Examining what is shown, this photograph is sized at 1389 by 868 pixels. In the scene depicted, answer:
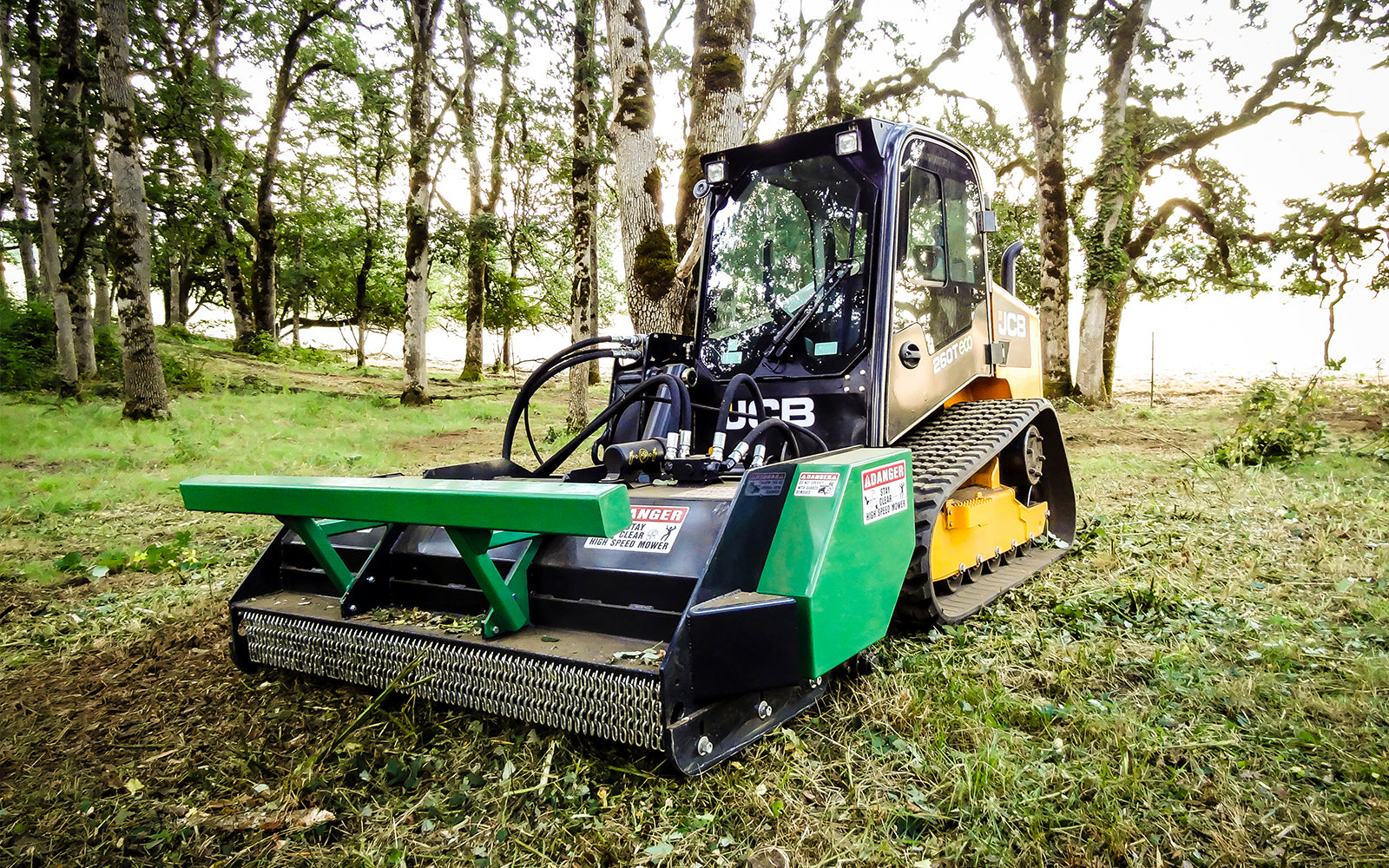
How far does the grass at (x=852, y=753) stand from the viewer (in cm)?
206

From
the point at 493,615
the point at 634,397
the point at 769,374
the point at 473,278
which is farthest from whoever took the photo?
the point at 473,278

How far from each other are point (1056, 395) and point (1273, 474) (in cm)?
656

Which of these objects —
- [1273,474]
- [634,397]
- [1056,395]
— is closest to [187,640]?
[634,397]

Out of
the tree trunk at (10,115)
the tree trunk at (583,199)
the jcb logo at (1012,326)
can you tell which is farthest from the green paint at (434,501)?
the tree trunk at (10,115)

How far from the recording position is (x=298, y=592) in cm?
333

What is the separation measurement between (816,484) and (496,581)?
1.07m

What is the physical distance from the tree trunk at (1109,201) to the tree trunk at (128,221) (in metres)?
13.6

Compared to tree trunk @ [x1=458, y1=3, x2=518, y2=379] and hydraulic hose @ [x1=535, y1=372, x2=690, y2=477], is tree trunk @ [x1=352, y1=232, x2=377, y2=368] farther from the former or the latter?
hydraulic hose @ [x1=535, y1=372, x2=690, y2=477]

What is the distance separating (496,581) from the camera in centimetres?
255

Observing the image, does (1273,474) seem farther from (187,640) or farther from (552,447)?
(187,640)

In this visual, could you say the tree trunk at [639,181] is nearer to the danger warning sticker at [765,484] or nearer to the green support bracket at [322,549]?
the green support bracket at [322,549]

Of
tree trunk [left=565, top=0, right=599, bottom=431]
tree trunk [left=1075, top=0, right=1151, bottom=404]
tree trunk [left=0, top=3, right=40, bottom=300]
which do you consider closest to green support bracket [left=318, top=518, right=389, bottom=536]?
tree trunk [left=565, top=0, right=599, bottom=431]

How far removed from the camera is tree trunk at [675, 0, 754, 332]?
6.79 meters

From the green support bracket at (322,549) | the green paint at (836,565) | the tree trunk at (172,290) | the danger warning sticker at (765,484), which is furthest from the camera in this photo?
the tree trunk at (172,290)
